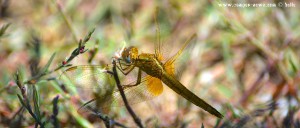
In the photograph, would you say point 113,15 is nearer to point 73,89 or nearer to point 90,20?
point 90,20

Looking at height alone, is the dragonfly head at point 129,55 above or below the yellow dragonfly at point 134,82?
above

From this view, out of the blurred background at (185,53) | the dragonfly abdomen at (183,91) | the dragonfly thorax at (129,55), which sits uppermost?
the blurred background at (185,53)

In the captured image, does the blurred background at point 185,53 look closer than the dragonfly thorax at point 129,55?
No

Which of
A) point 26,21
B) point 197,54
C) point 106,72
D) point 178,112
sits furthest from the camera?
point 26,21

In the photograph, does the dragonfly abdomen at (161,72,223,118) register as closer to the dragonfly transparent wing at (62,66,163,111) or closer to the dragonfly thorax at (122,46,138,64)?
the dragonfly transparent wing at (62,66,163,111)

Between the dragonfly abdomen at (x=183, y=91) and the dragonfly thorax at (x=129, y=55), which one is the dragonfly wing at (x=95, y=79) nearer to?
the dragonfly thorax at (x=129, y=55)

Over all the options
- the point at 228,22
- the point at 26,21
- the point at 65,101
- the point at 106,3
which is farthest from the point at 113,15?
the point at 65,101

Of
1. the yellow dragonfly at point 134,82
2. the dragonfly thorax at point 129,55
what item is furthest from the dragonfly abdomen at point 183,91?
the dragonfly thorax at point 129,55
